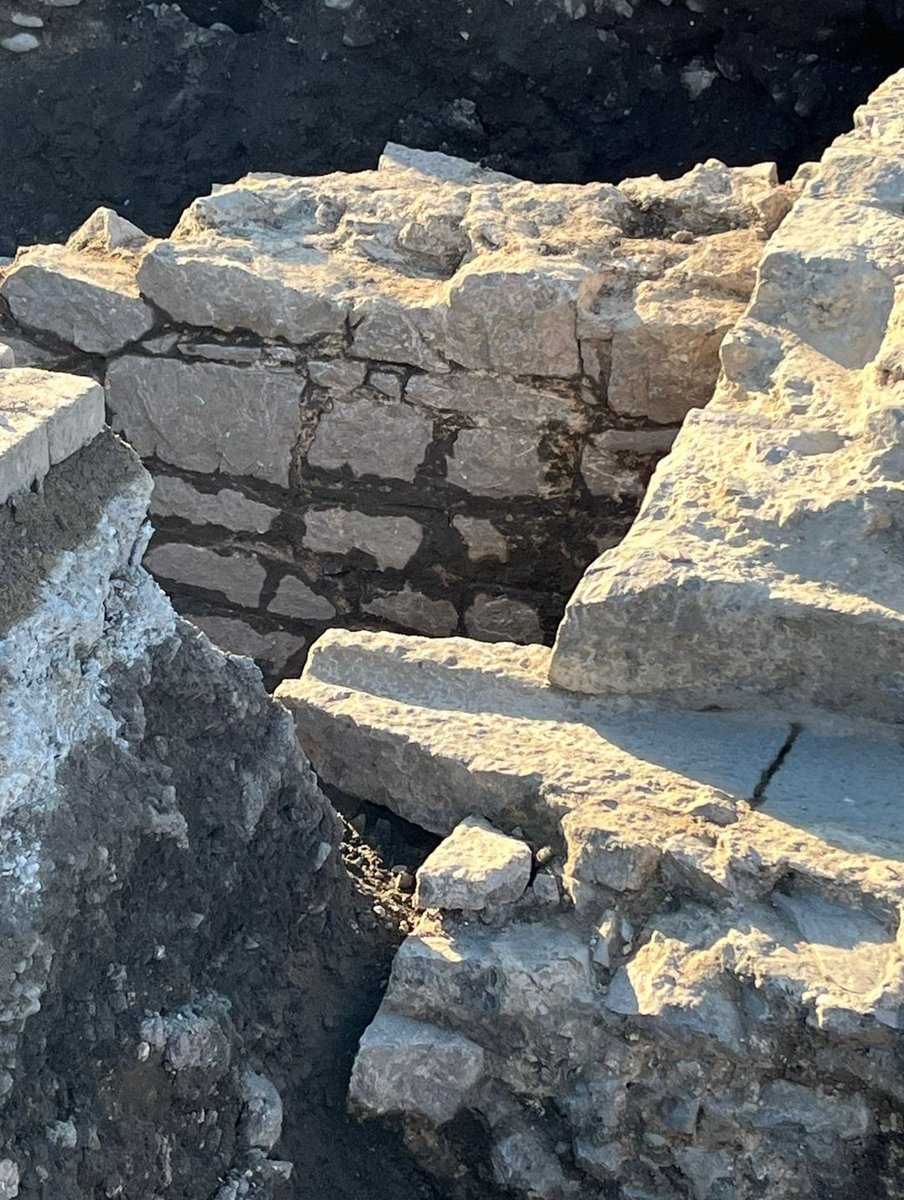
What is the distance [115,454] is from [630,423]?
1.79 metres

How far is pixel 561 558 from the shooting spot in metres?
3.79

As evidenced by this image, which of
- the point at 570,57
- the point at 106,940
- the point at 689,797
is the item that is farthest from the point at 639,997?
the point at 570,57

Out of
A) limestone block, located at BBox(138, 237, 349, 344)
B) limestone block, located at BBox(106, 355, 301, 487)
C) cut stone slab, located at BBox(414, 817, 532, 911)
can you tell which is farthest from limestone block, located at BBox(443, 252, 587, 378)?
cut stone slab, located at BBox(414, 817, 532, 911)

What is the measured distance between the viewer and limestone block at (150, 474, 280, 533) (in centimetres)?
398

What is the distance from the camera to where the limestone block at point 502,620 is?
12.8 feet

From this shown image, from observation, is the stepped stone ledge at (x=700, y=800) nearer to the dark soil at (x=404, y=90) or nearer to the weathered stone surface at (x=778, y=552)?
the weathered stone surface at (x=778, y=552)

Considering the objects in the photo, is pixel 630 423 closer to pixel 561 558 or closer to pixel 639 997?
pixel 561 558

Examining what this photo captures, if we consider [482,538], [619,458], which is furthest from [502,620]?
[619,458]

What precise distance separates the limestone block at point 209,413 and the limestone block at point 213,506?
0.07 meters

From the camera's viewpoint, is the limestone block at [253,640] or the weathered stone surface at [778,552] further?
the limestone block at [253,640]

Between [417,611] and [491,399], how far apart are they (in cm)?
67

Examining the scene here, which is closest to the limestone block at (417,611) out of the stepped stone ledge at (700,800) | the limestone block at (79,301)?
the limestone block at (79,301)

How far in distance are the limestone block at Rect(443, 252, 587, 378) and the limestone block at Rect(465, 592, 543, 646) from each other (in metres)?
0.65

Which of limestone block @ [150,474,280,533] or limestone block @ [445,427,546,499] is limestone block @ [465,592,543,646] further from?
limestone block @ [150,474,280,533]
